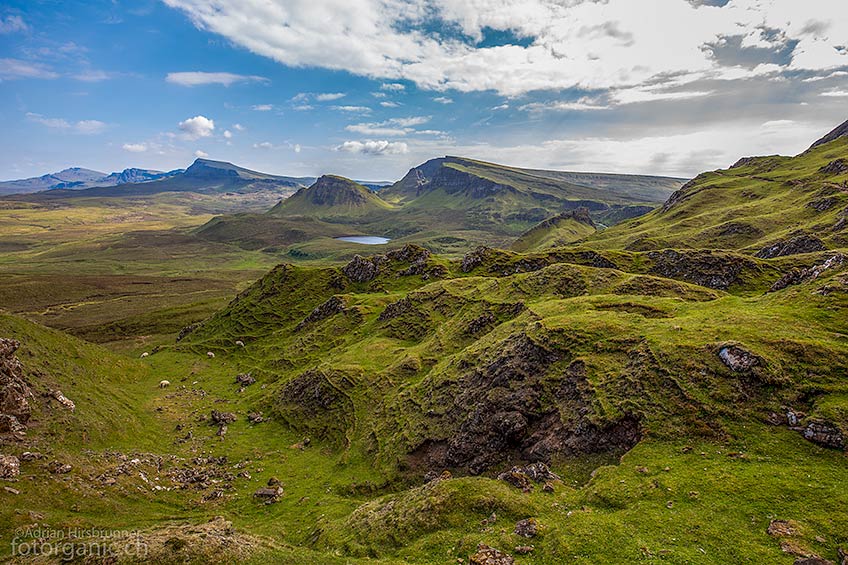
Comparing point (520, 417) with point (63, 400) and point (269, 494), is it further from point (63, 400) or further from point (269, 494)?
point (63, 400)

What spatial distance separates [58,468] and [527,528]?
54626 millimetres

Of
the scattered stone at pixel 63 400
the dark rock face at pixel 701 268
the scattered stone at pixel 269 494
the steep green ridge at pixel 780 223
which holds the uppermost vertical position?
the steep green ridge at pixel 780 223

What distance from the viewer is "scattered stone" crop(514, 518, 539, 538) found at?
31.2m

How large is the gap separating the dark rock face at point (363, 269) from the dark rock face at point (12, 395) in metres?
91.9

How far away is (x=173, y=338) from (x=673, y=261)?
180 metres

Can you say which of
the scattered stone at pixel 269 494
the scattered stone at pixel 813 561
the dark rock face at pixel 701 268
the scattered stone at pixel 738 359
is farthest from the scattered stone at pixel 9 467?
the dark rock face at pixel 701 268

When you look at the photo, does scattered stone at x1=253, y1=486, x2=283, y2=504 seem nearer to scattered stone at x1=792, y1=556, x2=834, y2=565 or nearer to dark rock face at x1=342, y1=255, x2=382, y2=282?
scattered stone at x1=792, y1=556, x2=834, y2=565

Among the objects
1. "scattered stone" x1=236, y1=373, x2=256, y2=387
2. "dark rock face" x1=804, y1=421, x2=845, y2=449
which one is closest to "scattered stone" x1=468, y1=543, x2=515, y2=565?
"dark rock face" x1=804, y1=421, x2=845, y2=449

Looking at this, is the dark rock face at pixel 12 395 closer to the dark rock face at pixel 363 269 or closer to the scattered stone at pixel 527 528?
the scattered stone at pixel 527 528

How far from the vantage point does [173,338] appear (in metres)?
163

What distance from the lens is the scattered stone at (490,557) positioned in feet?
95.6

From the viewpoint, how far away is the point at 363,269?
5714 inches

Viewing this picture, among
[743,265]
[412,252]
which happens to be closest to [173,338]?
[412,252]

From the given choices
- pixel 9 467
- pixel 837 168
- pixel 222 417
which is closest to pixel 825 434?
pixel 9 467
